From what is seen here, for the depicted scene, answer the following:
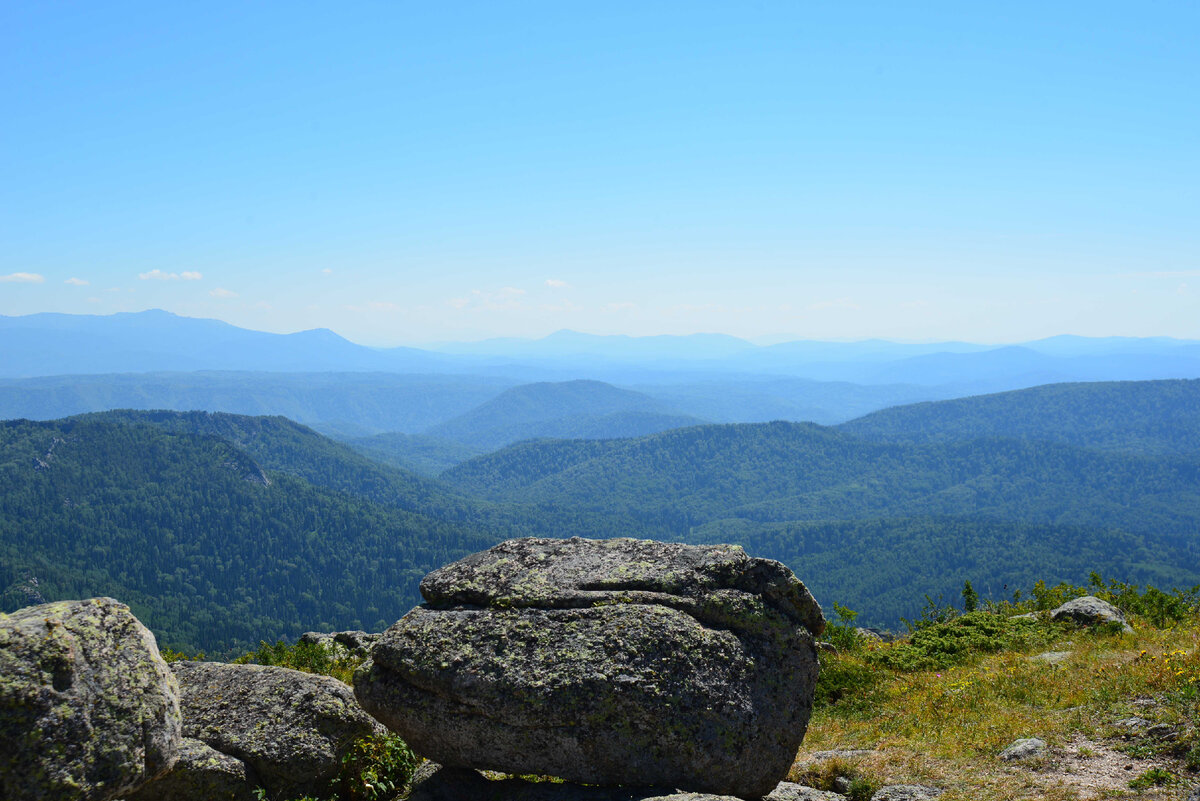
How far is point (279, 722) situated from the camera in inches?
429

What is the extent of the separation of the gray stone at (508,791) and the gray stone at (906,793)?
145cm

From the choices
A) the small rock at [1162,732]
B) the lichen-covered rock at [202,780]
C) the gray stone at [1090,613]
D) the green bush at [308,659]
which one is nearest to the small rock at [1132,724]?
the small rock at [1162,732]

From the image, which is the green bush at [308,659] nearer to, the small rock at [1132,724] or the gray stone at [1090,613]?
the small rock at [1132,724]

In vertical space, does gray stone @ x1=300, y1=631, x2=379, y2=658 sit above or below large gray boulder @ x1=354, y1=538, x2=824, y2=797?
below

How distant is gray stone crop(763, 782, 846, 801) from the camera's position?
424 inches

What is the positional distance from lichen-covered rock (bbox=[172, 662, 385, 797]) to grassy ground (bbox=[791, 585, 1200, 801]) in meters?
8.02

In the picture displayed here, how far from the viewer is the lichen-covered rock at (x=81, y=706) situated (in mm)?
7184

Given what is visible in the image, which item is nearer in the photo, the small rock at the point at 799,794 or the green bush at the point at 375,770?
the small rock at the point at 799,794

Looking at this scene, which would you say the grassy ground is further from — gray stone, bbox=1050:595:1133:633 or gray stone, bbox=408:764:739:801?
gray stone, bbox=408:764:739:801

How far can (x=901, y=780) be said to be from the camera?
36.6 feet

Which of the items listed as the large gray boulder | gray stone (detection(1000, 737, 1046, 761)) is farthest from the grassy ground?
the large gray boulder

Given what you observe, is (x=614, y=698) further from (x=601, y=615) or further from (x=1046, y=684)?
(x=1046, y=684)

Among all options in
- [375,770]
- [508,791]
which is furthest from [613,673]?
[375,770]

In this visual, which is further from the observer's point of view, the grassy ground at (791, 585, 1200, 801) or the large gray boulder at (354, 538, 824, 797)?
the grassy ground at (791, 585, 1200, 801)
